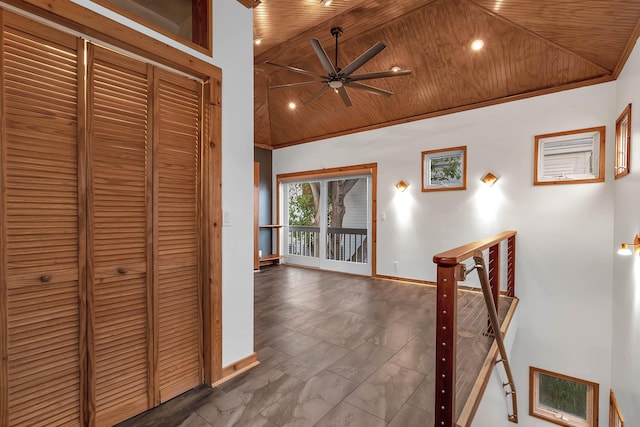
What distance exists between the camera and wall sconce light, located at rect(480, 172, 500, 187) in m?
4.16

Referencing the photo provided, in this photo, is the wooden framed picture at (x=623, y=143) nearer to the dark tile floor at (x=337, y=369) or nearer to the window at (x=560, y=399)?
the dark tile floor at (x=337, y=369)

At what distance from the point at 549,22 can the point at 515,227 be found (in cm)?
242

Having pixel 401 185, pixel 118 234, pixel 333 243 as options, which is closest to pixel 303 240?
pixel 333 243

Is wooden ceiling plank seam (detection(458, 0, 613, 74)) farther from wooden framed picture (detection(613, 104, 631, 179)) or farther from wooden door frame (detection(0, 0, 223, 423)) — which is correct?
wooden door frame (detection(0, 0, 223, 423))

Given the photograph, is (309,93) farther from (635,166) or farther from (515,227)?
(635,166)

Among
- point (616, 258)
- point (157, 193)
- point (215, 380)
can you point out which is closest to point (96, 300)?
point (157, 193)

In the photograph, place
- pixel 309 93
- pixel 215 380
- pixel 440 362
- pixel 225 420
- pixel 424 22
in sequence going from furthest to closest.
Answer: pixel 309 93 → pixel 424 22 → pixel 215 380 → pixel 225 420 → pixel 440 362

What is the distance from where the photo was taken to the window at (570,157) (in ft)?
11.6

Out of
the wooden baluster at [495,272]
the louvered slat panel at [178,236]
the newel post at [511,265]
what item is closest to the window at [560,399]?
the newel post at [511,265]

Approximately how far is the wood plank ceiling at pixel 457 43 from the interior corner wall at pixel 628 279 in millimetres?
408

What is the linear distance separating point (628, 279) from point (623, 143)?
143 cm

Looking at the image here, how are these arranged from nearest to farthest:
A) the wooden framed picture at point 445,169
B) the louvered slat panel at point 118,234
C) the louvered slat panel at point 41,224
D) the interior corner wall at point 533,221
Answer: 1. the louvered slat panel at point 41,224
2. the louvered slat panel at point 118,234
3. the interior corner wall at point 533,221
4. the wooden framed picture at point 445,169

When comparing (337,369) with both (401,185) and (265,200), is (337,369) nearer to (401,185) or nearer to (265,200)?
(401,185)

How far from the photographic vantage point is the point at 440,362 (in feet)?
4.98
